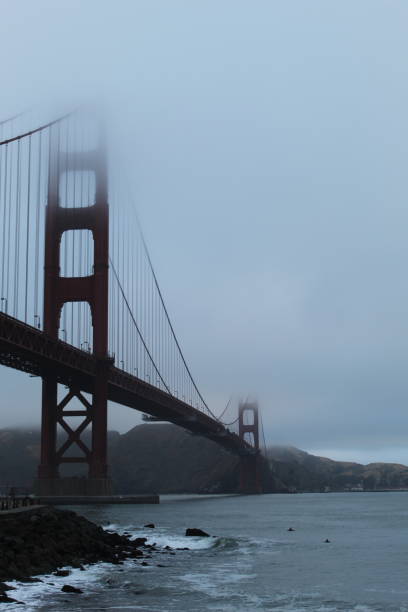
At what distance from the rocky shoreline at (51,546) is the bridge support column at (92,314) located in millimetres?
24234

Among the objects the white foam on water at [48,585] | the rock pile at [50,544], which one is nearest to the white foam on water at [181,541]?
the rock pile at [50,544]

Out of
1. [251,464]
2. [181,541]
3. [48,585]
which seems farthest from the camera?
[251,464]

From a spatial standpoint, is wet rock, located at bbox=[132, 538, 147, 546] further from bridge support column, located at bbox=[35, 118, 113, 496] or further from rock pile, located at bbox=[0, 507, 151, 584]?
bridge support column, located at bbox=[35, 118, 113, 496]

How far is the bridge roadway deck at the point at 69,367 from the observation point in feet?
142

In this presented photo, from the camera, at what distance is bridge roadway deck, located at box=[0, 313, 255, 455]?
43.3 m

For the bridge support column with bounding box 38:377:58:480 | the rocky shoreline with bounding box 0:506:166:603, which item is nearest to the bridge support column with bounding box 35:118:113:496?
the bridge support column with bounding box 38:377:58:480

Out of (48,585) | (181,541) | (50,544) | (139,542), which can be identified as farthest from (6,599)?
(181,541)

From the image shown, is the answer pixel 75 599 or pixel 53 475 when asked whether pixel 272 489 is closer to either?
pixel 53 475

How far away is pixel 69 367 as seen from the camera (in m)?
48.5

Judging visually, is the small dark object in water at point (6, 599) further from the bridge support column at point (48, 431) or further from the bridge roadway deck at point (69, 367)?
the bridge support column at point (48, 431)

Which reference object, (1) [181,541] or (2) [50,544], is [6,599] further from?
(1) [181,541]

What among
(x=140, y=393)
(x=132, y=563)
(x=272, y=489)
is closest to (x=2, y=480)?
(x=272, y=489)

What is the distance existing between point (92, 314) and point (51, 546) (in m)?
32.5

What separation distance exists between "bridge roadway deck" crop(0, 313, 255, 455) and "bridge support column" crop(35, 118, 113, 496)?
2.90 feet
